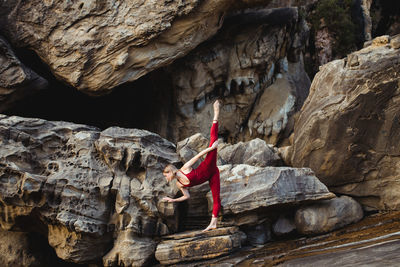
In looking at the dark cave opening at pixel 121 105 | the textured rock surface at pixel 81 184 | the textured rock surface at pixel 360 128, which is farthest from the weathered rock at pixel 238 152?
the dark cave opening at pixel 121 105

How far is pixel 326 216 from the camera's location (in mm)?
6566

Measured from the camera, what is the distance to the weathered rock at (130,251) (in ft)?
19.9

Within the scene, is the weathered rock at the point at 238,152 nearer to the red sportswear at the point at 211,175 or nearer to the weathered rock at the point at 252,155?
the weathered rock at the point at 252,155

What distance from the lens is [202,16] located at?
9.14m

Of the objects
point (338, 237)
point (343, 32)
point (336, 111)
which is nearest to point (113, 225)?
point (338, 237)

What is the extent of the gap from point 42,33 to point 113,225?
4.83m

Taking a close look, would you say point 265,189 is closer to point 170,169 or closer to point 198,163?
point 198,163

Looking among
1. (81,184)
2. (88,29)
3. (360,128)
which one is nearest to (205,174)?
(81,184)

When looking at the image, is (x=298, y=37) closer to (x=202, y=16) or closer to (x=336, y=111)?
(x=202, y=16)

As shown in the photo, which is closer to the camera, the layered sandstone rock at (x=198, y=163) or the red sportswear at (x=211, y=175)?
the red sportswear at (x=211, y=175)

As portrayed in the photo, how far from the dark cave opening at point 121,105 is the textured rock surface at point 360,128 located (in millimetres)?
5117

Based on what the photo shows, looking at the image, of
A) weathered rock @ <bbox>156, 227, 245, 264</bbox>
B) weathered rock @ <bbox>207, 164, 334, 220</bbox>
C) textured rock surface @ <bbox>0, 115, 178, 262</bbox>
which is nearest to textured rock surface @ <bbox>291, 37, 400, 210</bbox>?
weathered rock @ <bbox>207, 164, 334, 220</bbox>

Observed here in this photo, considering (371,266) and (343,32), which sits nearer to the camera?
(371,266)

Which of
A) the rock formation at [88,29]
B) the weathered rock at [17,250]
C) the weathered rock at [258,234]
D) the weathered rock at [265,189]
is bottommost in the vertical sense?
the weathered rock at [258,234]
